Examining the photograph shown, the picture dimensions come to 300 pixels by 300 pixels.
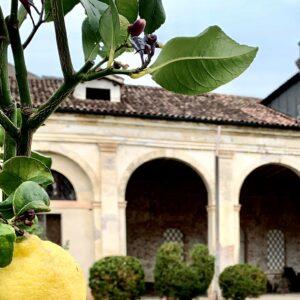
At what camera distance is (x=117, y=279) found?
39.1ft

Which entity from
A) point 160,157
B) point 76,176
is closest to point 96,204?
point 76,176

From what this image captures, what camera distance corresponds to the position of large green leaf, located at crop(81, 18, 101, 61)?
31.5 inches

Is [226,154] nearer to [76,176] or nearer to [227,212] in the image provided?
[227,212]

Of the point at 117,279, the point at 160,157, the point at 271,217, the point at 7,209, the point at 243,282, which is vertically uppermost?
the point at 160,157

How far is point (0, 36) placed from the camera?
2.57 feet

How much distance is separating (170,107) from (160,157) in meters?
1.52

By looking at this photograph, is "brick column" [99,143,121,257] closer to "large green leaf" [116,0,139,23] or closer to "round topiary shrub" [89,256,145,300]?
"round topiary shrub" [89,256,145,300]

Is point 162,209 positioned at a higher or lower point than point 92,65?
higher

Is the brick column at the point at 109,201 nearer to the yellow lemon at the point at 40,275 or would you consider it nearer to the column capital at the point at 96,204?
the column capital at the point at 96,204

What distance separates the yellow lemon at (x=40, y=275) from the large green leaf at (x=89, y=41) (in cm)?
24

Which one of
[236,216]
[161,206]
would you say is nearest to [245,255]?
[161,206]

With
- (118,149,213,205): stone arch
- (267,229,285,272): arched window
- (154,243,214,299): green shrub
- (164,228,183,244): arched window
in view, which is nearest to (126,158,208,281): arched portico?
(164,228,183,244): arched window

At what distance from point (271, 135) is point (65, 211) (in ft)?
16.8

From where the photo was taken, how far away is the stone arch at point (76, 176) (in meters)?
14.0
